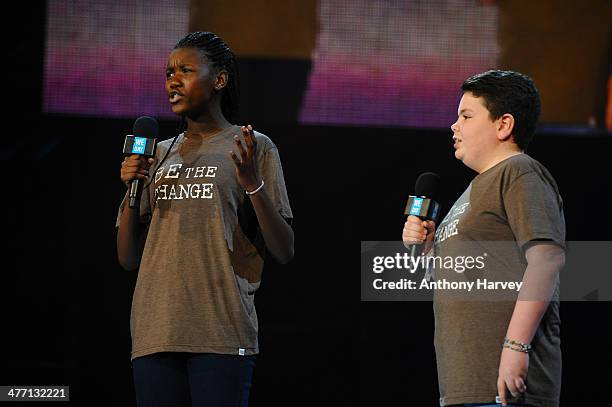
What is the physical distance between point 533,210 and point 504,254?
4.7 inches

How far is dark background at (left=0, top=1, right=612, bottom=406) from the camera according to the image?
3400mm

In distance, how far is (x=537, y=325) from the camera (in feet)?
5.51

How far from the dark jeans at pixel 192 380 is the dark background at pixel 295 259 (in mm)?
1623

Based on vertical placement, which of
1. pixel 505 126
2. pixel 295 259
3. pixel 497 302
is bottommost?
pixel 497 302

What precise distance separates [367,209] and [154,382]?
72.3 inches

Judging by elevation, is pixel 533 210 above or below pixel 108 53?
below

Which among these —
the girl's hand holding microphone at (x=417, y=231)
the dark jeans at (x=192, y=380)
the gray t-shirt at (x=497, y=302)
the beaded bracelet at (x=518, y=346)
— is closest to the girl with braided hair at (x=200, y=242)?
the dark jeans at (x=192, y=380)

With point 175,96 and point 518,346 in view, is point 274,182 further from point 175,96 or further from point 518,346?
point 518,346

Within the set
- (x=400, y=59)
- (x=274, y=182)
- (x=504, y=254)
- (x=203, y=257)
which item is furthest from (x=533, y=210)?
(x=400, y=59)

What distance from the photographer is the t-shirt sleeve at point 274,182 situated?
1.98 metres

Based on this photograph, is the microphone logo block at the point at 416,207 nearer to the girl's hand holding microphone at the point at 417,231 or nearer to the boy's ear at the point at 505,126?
the girl's hand holding microphone at the point at 417,231

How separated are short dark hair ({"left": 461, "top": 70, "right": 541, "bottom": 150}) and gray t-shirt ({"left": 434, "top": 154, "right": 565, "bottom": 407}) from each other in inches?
4.6

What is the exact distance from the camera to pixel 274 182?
199cm

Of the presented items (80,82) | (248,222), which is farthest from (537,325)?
(80,82)
